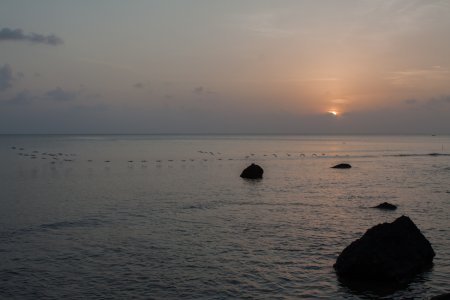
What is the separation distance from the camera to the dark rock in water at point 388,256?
20.9m

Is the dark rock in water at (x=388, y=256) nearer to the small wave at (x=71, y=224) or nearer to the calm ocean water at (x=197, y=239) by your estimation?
the calm ocean water at (x=197, y=239)

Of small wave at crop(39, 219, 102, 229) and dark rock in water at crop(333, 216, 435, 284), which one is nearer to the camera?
dark rock in water at crop(333, 216, 435, 284)

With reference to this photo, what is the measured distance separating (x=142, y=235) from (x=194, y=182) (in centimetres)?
3498

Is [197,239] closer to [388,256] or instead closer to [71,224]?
[71,224]

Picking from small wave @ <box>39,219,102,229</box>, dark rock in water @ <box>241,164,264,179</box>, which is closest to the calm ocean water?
small wave @ <box>39,219,102,229</box>

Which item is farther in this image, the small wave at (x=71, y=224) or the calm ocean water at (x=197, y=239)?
the small wave at (x=71, y=224)

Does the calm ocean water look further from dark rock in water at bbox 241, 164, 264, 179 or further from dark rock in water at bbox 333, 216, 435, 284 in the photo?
dark rock in water at bbox 241, 164, 264, 179

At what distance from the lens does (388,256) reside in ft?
70.0

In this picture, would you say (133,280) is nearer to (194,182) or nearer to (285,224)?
(285,224)

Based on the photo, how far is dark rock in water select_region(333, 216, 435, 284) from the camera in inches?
824

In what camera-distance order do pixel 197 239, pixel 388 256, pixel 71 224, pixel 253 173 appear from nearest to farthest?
pixel 388 256 → pixel 197 239 → pixel 71 224 → pixel 253 173

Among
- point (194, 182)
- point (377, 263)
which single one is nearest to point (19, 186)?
point (194, 182)

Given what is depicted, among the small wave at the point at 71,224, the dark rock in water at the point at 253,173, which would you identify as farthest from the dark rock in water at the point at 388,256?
the dark rock in water at the point at 253,173

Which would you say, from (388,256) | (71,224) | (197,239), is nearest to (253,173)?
(71,224)
